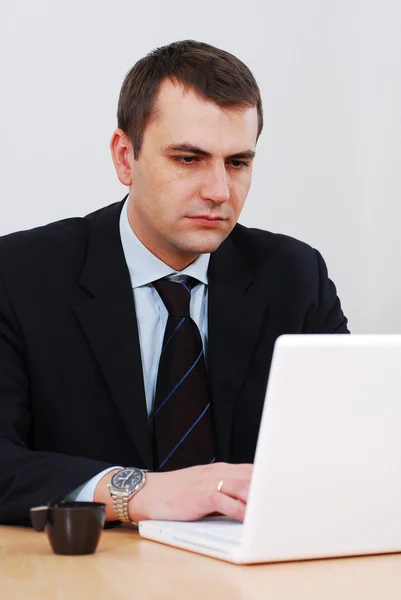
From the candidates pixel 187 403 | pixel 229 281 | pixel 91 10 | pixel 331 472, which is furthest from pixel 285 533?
pixel 91 10

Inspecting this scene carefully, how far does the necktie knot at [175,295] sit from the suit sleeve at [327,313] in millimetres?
332

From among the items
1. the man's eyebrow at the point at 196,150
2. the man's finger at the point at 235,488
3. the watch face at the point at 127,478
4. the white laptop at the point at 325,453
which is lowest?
the watch face at the point at 127,478

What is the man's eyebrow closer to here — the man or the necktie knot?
the man

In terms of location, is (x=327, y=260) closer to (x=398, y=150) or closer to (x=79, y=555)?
(x=398, y=150)

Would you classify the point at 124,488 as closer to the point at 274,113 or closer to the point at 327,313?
the point at 327,313

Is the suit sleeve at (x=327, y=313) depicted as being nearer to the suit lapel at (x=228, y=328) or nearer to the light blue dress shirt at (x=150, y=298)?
the suit lapel at (x=228, y=328)

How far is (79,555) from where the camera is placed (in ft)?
3.98

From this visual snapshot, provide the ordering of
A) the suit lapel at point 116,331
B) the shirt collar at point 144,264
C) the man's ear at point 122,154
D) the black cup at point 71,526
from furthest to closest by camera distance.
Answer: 1. the man's ear at point 122,154
2. the shirt collar at point 144,264
3. the suit lapel at point 116,331
4. the black cup at point 71,526

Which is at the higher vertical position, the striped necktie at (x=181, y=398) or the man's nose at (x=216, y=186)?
the man's nose at (x=216, y=186)

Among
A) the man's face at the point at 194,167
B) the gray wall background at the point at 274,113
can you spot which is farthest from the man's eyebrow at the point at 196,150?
the gray wall background at the point at 274,113

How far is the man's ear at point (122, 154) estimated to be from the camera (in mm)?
2113

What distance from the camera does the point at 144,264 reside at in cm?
203

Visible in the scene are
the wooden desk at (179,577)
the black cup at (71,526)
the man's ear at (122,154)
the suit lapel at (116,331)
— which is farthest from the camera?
the man's ear at (122,154)

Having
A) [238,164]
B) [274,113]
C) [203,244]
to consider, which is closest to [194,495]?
[203,244]
